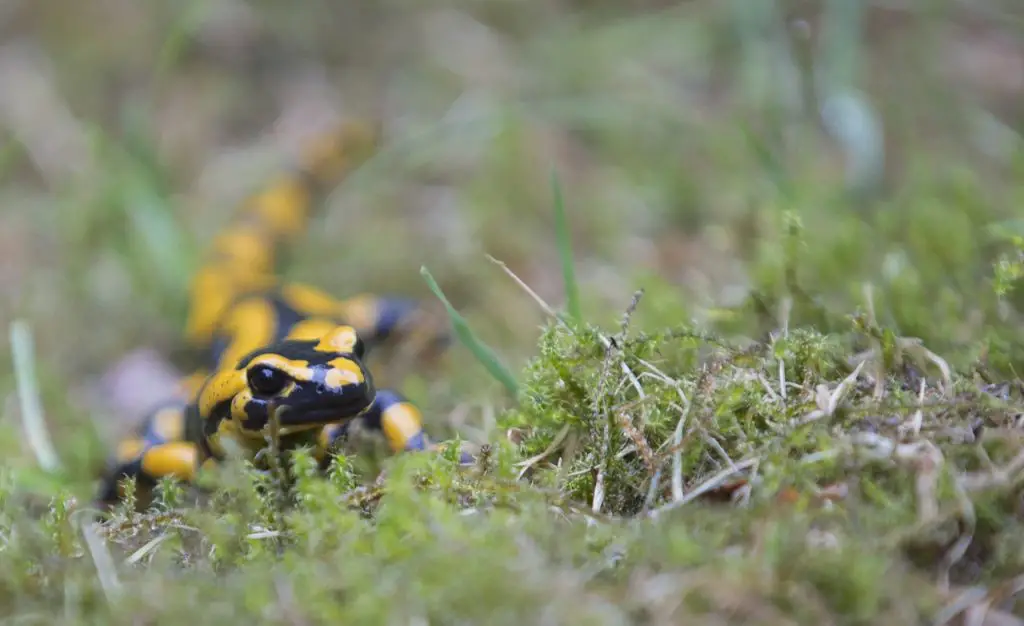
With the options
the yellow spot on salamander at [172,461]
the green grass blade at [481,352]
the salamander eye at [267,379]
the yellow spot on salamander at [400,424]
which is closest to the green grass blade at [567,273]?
the green grass blade at [481,352]

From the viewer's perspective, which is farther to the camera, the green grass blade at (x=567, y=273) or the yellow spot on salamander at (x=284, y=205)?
the yellow spot on salamander at (x=284, y=205)

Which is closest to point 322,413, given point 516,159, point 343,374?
point 343,374

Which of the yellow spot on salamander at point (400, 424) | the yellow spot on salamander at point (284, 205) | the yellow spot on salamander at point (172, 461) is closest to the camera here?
the yellow spot on salamander at point (400, 424)

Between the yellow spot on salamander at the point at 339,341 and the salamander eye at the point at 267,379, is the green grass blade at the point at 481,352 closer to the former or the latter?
the yellow spot on salamander at the point at 339,341

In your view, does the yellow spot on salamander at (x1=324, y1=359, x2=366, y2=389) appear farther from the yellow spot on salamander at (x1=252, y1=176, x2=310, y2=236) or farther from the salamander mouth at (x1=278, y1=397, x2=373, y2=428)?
the yellow spot on salamander at (x1=252, y1=176, x2=310, y2=236)

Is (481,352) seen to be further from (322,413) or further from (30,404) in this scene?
(30,404)

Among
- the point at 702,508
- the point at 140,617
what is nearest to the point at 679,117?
the point at 702,508

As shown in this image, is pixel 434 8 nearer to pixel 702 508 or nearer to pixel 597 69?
pixel 597 69

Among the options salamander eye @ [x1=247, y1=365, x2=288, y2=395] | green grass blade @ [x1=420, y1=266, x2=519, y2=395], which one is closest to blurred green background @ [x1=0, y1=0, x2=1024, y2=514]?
green grass blade @ [x1=420, y1=266, x2=519, y2=395]
